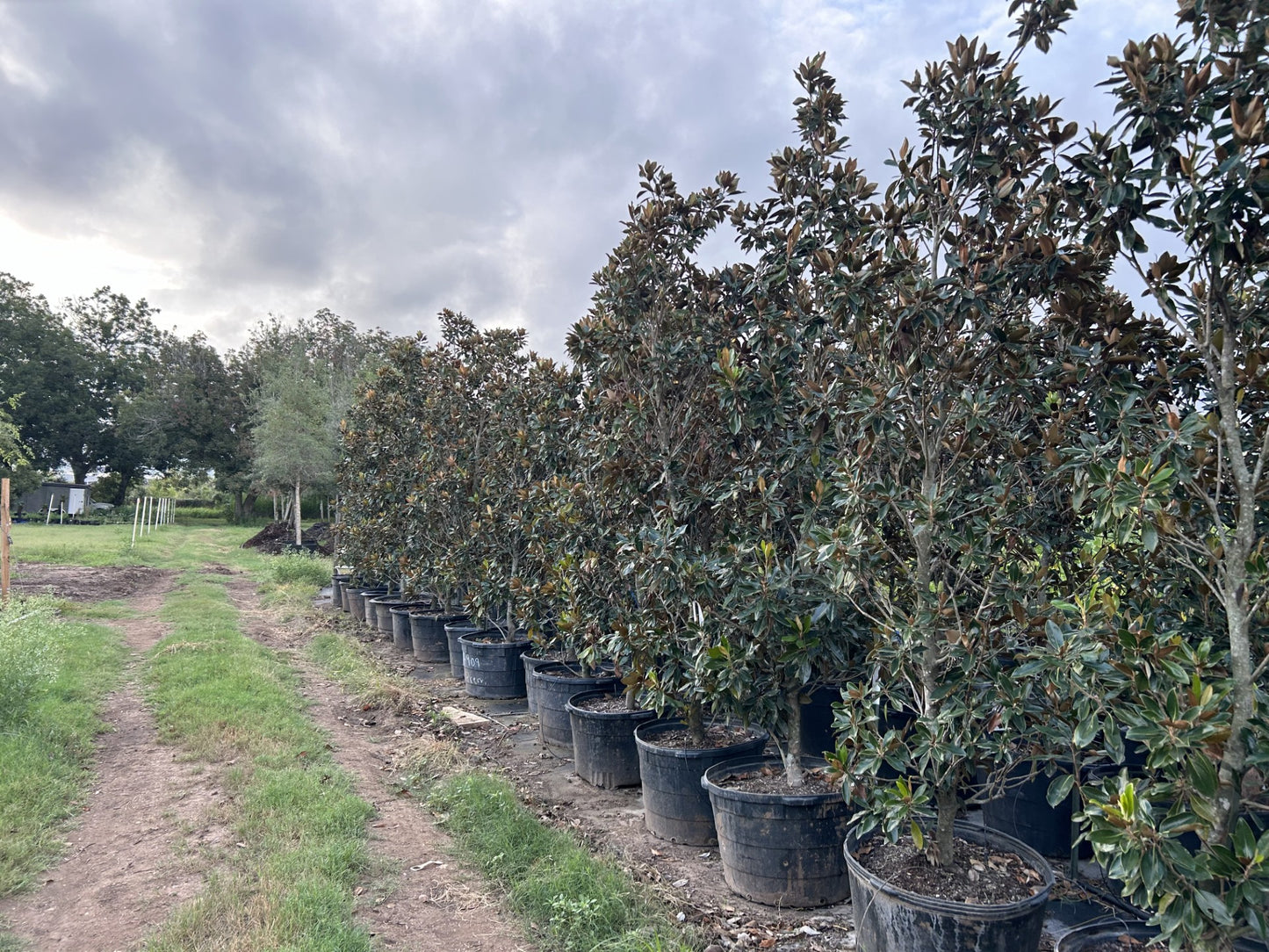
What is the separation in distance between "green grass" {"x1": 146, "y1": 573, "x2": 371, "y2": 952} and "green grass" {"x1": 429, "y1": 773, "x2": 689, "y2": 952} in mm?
576

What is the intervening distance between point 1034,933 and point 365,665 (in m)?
7.55

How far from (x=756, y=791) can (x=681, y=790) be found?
0.58 metres

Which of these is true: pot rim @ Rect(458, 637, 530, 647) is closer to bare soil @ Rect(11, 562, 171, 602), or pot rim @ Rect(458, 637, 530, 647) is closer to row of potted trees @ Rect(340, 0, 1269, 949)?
row of potted trees @ Rect(340, 0, 1269, 949)

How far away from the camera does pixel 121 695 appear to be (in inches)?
273

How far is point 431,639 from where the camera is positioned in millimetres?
9492

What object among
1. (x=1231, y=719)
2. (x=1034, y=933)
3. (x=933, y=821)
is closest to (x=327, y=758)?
(x=933, y=821)

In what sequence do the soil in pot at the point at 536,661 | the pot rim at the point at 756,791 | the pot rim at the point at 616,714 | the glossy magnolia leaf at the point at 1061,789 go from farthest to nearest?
1. the soil in pot at the point at 536,661
2. the pot rim at the point at 616,714
3. the pot rim at the point at 756,791
4. the glossy magnolia leaf at the point at 1061,789

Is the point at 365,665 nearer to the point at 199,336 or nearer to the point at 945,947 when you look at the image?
the point at 945,947

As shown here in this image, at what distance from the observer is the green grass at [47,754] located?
3.84 metres

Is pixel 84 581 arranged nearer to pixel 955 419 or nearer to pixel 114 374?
pixel 955 419

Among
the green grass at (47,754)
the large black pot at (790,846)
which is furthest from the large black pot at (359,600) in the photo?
the large black pot at (790,846)

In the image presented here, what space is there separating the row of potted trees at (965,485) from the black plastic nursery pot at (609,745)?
0.15 meters

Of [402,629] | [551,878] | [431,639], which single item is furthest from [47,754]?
[402,629]

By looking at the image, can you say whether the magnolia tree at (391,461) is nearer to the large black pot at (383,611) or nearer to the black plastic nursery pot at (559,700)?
the large black pot at (383,611)
